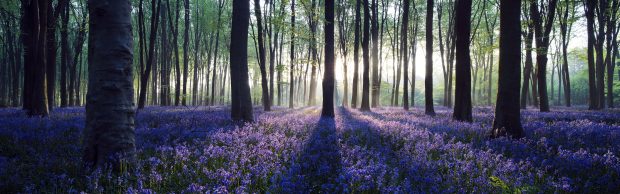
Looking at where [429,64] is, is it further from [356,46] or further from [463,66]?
[356,46]

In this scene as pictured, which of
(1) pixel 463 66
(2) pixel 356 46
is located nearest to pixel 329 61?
(1) pixel 463 66

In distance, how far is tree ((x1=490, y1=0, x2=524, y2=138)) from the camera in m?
7.55

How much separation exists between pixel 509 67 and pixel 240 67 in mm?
7227

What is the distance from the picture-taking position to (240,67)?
415 inches

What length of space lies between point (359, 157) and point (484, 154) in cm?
199

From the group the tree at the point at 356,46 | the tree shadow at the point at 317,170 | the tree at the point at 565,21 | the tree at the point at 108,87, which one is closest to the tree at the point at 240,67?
the tree shadow at the point at 317,170

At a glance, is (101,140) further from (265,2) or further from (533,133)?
(265,2)

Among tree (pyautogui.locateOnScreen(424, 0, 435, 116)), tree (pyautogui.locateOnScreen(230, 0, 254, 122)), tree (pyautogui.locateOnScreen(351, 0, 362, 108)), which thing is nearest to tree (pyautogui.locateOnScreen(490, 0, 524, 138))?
tree (pyautogui.locateOnScreen(230, 0, 254, 122))

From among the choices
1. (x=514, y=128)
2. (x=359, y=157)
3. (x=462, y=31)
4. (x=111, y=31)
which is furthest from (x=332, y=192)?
(x=462, y=31)

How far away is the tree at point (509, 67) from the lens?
755 centimetres

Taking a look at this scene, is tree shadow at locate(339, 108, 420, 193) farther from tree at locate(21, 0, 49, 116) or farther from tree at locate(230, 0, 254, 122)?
tree at locate(21, 0, 49, 116)

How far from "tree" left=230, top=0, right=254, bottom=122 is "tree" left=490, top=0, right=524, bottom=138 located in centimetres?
675

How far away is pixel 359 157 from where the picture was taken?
4.93 metres

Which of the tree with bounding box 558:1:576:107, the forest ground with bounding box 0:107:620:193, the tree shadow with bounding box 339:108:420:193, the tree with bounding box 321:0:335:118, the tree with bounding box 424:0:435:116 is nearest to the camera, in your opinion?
the forest ground with bounding box 0:107:620:193
